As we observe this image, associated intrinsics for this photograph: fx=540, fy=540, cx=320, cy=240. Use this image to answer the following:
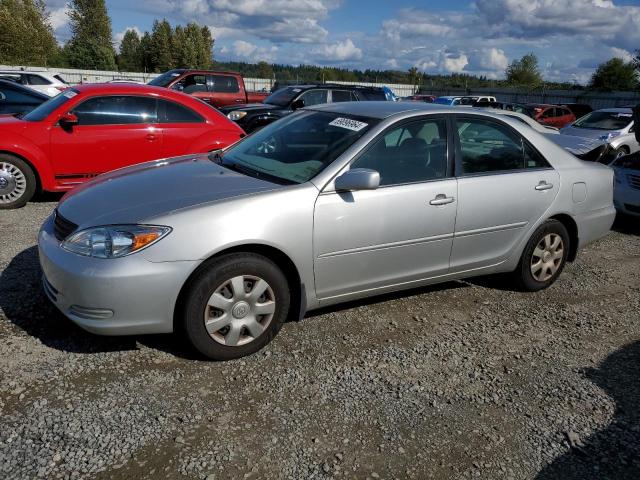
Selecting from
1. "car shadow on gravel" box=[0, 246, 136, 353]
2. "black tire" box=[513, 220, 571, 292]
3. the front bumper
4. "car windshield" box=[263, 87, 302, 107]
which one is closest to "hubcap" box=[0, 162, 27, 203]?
"car shadow on gravel" box=[0, 246, 136, 353]

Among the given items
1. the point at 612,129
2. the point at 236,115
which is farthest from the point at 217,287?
the point at 612,129

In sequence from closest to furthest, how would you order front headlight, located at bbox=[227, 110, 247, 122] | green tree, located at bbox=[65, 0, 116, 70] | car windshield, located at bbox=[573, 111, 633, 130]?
front headlight, located at bbox=[227, 110, 247, 122] < car windshield, located at bbox=[573, 111, 633, 130] < green tree, located at bbox=[65, 0, 116, 70]

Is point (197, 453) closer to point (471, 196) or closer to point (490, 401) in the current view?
point (490, 401)

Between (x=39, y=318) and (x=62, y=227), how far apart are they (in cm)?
80

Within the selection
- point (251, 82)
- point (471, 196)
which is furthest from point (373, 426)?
point (251, 82)

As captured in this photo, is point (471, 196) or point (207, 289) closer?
point (207, 289)

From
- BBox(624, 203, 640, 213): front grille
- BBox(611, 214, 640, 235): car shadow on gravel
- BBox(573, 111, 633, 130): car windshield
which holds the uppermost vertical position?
BBox(573, 111, 633, 130): car windshield

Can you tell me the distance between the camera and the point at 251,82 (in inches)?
1583

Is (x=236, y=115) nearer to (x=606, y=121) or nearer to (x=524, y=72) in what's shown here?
(x=606, y=121)

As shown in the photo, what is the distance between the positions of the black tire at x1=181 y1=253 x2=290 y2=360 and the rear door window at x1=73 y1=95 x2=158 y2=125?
4.68 meters

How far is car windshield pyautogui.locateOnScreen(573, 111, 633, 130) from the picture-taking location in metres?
→ 13.8

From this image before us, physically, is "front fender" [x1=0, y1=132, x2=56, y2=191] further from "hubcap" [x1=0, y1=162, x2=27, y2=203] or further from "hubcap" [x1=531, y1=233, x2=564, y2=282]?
"hubcap" [x1=531, y1=233, x2=564, y2=282]

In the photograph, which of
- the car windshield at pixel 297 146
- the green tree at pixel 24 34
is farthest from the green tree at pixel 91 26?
the car windshield at pixel 297 146

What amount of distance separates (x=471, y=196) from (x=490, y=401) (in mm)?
1584
